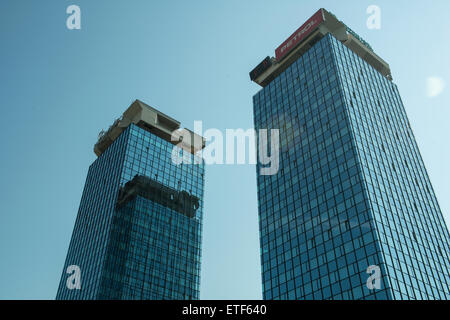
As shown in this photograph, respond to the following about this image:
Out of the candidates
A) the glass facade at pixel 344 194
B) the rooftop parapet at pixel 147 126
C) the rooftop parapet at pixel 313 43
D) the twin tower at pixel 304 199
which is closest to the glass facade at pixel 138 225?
the twin tower at pixel 304 199

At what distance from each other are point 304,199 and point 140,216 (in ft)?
161

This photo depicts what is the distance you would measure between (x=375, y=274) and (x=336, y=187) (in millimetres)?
19677

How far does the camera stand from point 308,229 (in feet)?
275

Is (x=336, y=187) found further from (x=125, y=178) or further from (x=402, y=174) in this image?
(x=125, y=178)

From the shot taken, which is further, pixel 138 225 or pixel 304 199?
pixel 138 225

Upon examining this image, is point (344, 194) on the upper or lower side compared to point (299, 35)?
lower

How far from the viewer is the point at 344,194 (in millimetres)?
81188

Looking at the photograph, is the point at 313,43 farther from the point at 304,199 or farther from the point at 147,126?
the point at 147,126

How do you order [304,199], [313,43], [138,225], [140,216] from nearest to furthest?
[304,199] < [313,43] < [138,225] < [140,216]

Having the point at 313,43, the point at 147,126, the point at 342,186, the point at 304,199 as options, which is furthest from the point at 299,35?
the point at 147,126

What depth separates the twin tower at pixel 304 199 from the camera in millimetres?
74812

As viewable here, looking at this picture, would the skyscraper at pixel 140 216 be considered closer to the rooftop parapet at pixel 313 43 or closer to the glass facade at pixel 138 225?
the glass facade at pixel 138 225

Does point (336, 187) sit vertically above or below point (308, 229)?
above
